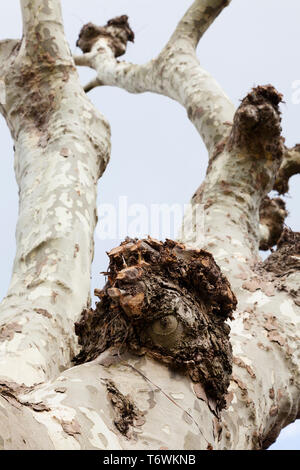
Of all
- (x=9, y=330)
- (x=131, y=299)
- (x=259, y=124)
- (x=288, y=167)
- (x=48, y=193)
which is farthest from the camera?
(x=288, y=167)

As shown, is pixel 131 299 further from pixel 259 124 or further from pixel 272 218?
pixel 272 218

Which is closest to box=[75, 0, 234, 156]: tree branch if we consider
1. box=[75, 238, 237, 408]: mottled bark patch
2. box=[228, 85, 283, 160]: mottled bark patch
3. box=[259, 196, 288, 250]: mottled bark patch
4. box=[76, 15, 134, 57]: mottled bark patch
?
box=[76, 15, 134, 57]: mottled bark patch

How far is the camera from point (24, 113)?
108 inches

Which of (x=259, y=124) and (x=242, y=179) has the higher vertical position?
(x=259, y=124)

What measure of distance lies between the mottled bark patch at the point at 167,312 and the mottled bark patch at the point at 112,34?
Result: 18.3 feet

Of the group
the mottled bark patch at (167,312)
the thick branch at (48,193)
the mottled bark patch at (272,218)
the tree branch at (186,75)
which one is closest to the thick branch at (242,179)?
the tree branch at (186,75)

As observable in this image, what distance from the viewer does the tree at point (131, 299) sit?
1300mm

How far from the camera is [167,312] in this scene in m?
1.48

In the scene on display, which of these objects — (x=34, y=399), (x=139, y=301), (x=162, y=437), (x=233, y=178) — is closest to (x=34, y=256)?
(x=139, y=301)

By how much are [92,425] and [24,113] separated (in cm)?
190

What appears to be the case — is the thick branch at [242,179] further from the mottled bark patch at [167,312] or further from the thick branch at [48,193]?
the mottled bark patch at [167,312]

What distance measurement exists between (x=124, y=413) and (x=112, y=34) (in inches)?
245

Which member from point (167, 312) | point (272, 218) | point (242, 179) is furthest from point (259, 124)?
point (272, 218)

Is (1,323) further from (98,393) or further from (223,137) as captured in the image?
(223,137)
